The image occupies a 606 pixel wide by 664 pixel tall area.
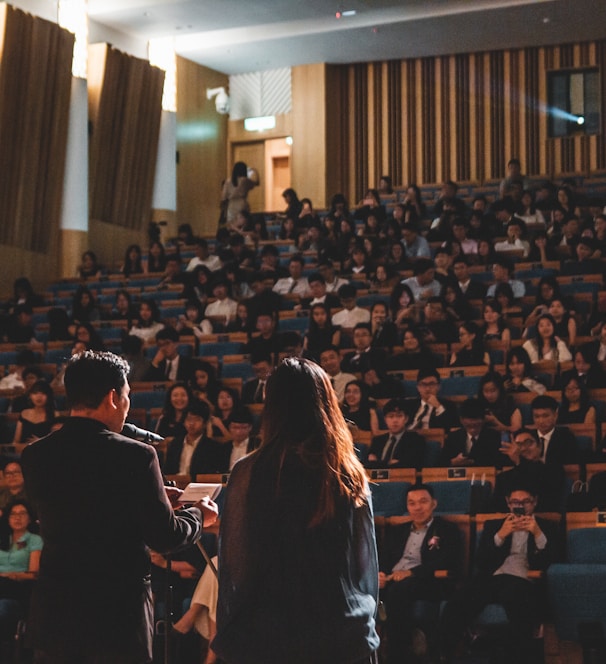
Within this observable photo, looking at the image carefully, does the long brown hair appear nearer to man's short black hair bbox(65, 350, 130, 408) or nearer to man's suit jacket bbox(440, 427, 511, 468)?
man's short black hair bbox(65, 350, 130, 408)

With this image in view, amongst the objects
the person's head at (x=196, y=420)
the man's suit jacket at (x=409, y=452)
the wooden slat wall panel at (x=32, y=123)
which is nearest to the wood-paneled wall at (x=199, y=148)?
the wooden slat wall panel at (x=32, y=123)

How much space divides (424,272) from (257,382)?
2284 millimetres

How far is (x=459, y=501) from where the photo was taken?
5.94 meters

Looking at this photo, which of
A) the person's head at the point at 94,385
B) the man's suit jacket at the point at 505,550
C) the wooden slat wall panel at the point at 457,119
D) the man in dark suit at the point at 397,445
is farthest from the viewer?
the wooden slat wall panel at the point at 457,119

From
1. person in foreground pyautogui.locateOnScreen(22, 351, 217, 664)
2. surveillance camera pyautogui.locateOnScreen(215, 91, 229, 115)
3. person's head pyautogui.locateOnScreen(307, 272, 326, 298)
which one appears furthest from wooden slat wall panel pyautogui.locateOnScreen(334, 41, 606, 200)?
Result: person in foreground pyautogui.locateOnScreen(22, 351, 217, 664)

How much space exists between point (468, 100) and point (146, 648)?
14.6m

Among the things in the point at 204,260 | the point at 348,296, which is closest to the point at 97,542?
the point at 348,296

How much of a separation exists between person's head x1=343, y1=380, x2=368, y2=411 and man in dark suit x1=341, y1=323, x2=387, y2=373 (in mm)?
644

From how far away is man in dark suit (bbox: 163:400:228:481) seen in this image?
6988mm

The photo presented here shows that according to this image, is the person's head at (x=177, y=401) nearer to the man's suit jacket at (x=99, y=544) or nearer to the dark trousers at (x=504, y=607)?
the dark trousers at (x=504, y=607)

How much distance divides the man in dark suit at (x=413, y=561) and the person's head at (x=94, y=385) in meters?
3.05

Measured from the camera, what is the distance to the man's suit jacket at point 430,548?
5.41m

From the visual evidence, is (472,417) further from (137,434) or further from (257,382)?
(137,434)

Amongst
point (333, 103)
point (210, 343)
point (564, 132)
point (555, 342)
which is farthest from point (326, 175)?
point (555, 342)
